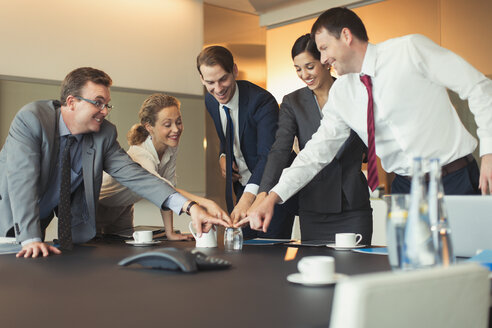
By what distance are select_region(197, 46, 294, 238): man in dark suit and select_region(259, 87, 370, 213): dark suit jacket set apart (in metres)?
0.16

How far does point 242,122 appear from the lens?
3.18 m

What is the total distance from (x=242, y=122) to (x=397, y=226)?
81.0 inches

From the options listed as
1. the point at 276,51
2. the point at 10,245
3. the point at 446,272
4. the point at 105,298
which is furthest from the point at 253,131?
the point at 276,51

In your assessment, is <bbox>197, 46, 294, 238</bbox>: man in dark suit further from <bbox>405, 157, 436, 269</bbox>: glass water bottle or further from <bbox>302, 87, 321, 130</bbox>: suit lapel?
<bbox>405, 157, 436, 269</bbox>: glass water bottle

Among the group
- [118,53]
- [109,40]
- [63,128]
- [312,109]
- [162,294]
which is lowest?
[162,294]

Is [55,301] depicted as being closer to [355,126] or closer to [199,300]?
[199,300]

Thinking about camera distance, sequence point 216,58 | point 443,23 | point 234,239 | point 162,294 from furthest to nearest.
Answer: point 443,23 → point 216,58 → point 234,239 → point 162,294

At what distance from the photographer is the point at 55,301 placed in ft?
4.10

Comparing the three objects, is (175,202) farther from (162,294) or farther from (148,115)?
(162,294)

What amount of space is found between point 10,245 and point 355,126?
5.26 feet

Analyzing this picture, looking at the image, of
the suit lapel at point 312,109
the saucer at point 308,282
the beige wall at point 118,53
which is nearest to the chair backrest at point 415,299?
the saucer at point 308,282

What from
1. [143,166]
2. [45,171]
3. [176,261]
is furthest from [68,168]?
[176,261]

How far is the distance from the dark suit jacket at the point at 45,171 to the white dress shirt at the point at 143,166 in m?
0.23

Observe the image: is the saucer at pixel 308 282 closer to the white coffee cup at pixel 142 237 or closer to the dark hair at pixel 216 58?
the white coffee cup at pixel 142 237
